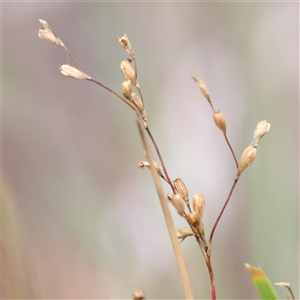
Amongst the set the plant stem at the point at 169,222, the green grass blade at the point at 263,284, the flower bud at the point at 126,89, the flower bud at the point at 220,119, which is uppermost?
the flower bud at the point at 126,89

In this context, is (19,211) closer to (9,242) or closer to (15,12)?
(9,242)

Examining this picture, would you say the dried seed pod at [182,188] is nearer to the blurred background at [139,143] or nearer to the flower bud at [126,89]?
the flower bud at [126,89]

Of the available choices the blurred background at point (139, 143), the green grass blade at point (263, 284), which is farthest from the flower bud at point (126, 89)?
the blurred background at point (139, 143)

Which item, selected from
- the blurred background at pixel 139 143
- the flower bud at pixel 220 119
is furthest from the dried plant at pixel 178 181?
the blurred background at pixel 139 143

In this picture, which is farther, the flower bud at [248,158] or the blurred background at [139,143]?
the blurred background at [139,143]

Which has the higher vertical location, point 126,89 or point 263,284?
point 126,89

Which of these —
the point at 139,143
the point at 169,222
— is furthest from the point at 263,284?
the point at 139,143

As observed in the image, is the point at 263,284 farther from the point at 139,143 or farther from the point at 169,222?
the point at 139,143

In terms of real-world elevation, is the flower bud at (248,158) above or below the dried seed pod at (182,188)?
above

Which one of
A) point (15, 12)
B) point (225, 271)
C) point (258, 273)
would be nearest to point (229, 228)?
point (225, 271)
